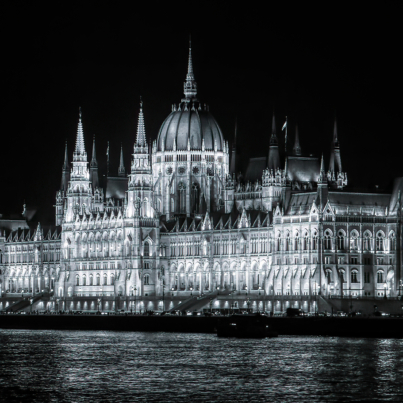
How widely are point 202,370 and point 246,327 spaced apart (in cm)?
4377

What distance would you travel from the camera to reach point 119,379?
11238cm

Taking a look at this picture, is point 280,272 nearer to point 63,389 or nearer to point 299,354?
point 299,354

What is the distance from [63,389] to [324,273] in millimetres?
86945

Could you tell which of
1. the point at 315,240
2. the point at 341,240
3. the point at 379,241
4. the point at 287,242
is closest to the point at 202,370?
the point at 315,240

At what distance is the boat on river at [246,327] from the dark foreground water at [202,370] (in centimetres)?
316

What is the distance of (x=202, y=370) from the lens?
120m

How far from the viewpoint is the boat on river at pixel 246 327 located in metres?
162

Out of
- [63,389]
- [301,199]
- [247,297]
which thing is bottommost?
[63,389]

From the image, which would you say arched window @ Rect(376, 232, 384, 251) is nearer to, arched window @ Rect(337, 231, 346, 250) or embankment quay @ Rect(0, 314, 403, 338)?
arched window @ Rect(337, 231, 346, 250)

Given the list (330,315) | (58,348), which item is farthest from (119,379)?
(330,315)

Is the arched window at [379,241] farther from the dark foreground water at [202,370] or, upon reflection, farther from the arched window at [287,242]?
the dark foreground water at [202,370]

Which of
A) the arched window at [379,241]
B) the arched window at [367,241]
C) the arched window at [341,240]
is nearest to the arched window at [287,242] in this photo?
the arched window at [341,240]

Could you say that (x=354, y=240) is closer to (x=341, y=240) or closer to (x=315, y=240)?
(x=341, y=240)

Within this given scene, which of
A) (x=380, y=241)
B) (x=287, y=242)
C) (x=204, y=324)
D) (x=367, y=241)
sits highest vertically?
(x=287, y=242)
